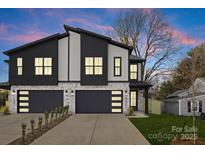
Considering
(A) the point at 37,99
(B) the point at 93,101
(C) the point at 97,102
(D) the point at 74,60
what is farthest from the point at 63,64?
(C) the point at 97,102

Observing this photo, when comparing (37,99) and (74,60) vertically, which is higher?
(74,60)

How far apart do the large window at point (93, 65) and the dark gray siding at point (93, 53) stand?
9.4 inches

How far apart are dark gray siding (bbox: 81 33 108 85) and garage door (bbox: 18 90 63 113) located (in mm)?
2428

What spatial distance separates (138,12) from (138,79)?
12.0 m

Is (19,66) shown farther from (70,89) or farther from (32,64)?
(70,89)

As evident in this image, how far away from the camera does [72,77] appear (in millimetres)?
24797

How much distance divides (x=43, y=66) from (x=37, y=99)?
2654 millimetres

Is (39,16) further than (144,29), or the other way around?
(144,29)

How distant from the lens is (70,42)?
24812 millimetres

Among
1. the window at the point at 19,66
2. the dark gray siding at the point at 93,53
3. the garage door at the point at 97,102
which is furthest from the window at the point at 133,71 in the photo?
the window at the point at 19,66

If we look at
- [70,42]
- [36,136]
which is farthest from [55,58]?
[36,136]
